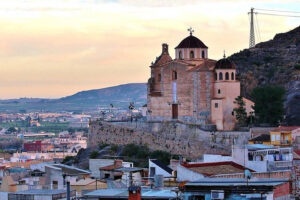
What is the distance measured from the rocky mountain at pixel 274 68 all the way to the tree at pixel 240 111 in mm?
6453

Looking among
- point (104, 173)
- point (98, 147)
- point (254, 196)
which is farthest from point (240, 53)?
point (254, 196)

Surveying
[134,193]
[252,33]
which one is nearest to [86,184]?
[134,193]

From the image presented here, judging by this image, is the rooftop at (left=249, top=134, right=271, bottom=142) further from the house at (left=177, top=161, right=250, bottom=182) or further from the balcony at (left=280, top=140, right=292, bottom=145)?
the house at (left=177, top=161, right=250, bottom=182)

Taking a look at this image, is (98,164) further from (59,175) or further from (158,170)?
(158,170)

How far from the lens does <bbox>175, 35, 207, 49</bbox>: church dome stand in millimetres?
78438

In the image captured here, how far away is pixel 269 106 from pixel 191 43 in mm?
→ 7836

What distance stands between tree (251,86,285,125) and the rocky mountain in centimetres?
491

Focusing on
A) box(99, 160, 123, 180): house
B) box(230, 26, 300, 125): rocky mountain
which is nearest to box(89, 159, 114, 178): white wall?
box(99, 160, 123, 180): house

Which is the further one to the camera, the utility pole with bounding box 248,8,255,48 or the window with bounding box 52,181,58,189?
the utility pole with bounding box 248,8,255,48

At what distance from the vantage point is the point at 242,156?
4353cm

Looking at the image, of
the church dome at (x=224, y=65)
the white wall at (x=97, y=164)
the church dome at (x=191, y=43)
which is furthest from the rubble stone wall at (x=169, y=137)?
the white wall at (x=97, y=164)

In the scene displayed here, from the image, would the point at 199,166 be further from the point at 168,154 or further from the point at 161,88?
the point at 161,88

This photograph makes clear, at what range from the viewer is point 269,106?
75000 mm

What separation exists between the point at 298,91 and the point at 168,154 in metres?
16.8
